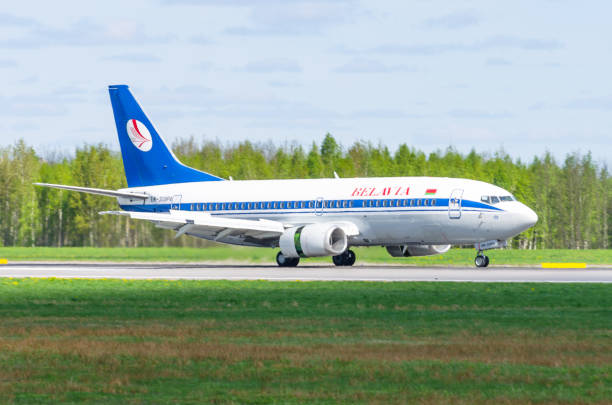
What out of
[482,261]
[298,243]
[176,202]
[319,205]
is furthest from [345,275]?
[176,202]

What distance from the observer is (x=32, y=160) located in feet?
479

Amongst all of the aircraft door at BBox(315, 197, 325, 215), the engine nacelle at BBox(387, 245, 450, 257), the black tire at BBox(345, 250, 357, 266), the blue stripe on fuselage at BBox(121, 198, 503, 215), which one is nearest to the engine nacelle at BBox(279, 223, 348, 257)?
the blue stripe on fuselage at BBox(121, 198, 503, 215)

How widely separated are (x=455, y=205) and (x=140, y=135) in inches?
806

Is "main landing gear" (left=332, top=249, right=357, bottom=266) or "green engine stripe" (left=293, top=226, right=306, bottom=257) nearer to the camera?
"green engine stripe" (left=293, top=226, right=306, bottom=257)

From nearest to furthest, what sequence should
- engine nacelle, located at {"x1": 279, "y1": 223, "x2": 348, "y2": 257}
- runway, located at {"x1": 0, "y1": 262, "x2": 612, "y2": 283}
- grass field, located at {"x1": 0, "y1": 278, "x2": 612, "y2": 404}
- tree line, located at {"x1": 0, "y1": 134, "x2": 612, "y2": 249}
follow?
grass field, located at {"x1": 0, "y1": 278, "x2": 612, "y2": 404}
runway, located at {"x1": 0, "y1": 262, "x2": 612, "y2": 283}
engine nacelle, located at {"x1": 279, "y1": 223, "x2": 348, "y2": 257}
tree line, located at {"x1": 0, "y1": 134, "x2": 612, "y2": 249}

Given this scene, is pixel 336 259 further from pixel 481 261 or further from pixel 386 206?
pixel 481 261

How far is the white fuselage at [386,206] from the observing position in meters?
48.9

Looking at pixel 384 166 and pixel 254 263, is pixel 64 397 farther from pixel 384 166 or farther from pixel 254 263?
pixel 384 166

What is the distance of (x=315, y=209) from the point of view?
53.6m

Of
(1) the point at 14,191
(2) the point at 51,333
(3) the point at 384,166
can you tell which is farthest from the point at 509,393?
(3) the point at 384,166

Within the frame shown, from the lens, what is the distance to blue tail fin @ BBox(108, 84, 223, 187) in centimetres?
6041

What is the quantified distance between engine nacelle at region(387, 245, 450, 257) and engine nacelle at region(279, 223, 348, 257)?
419 centimetres

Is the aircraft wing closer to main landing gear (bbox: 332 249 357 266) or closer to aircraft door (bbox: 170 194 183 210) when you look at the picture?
aircraft door (bbox: 170 194 183 210)

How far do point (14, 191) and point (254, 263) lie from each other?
81970 millimetres
